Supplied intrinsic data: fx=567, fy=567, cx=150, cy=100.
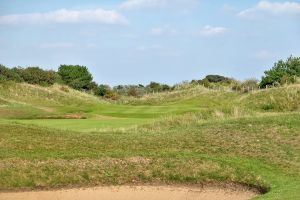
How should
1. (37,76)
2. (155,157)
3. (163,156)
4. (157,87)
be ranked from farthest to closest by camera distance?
(157,87) < (37,76) < (163,156) < (155,157)

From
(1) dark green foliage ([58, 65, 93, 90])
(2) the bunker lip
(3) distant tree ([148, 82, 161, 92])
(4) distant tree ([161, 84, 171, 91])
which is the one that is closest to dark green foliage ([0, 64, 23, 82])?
(1) dark green foliage ([58, 65, 93, 90])

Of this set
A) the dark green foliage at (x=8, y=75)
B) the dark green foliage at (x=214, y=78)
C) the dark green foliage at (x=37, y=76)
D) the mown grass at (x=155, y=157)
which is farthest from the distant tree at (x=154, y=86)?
the mown grass at (x=155, y=157)

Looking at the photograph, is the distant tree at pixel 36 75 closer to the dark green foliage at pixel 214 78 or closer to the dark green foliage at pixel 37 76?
the dark green foliage at pixel 37 76

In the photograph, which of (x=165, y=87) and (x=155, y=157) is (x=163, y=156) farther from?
(x=165, y=87)

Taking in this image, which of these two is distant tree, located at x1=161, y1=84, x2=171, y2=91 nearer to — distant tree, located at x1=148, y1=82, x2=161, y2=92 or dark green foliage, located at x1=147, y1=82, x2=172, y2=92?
dark green foliage, located at x1=147, y1=82, x2=172, y2=92

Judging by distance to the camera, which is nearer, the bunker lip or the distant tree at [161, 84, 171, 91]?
the bunker lip

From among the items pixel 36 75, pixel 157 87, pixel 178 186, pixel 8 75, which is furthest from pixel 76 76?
pixel 178 186

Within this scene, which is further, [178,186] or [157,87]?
[157,87]

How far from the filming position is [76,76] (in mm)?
114438

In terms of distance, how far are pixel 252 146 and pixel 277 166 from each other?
277cm

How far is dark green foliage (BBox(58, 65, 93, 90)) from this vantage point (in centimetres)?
11269

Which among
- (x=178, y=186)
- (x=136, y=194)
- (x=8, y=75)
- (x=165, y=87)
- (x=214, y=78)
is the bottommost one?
(x=136, y=194)

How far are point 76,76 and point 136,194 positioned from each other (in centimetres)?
9792

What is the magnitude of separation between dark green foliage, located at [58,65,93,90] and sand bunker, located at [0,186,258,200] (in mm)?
93685
